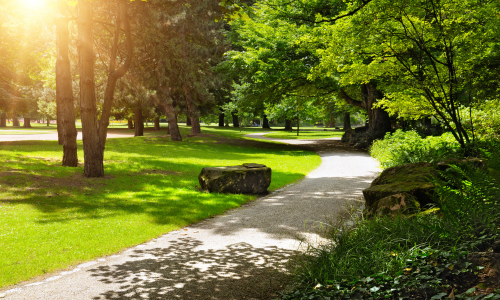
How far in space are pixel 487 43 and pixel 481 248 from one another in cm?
753

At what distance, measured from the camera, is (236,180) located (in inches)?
414

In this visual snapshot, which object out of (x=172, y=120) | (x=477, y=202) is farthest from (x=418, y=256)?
(x=172, y=120)

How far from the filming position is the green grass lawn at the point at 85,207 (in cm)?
585

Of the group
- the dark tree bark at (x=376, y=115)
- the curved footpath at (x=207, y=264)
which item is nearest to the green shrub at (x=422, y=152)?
the curved footpath at (x=207, y=264)

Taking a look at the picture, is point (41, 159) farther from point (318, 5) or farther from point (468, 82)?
point (318, 5)

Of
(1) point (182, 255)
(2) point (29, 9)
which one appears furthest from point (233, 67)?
(1) point (182, 255)

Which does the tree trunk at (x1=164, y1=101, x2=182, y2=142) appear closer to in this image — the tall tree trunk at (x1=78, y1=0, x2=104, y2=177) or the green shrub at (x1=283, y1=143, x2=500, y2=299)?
the tall tree trunk at (x1=78, y1=0, x2=104, y2=177)

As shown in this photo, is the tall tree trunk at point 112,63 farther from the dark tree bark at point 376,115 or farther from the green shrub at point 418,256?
the dark tree bark at point 376,115

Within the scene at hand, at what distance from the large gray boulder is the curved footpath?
176 centimetres

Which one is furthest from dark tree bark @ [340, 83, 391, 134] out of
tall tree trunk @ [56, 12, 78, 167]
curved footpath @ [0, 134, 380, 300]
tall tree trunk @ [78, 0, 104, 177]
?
tall tree trunk @ [56, 12, 78, 167]

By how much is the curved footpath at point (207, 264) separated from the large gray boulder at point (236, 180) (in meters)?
1.76

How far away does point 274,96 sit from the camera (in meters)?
26.3

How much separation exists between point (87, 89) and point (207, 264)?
29.9 ft

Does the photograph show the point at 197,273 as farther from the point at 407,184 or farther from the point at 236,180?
the point at 236,180
